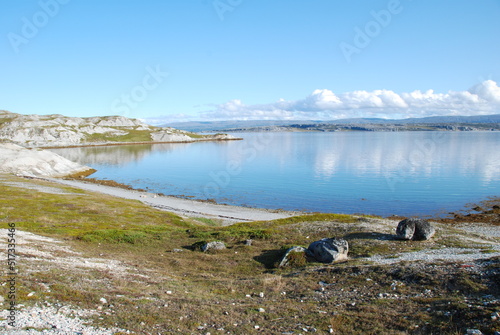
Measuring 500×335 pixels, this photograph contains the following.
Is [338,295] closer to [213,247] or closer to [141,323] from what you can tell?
[141,323]

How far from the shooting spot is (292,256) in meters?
28.9

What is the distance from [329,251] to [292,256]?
10.0 ft

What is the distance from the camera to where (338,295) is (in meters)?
20.2

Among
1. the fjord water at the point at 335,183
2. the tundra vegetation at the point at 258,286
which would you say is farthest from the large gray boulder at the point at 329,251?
the fjord water at the point at 335,183

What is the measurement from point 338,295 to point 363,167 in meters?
111

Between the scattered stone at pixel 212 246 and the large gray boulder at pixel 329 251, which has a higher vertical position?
the large gray boulder at pixel 329 251

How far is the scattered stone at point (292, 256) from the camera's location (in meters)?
28.2

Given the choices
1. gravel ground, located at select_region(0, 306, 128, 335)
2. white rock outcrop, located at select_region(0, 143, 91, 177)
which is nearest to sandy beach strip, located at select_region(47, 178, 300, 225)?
gravel ground, located at select_region(0, 306, 128, 335)

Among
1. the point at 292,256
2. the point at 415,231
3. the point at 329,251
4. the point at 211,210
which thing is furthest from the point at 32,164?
the point at 415,231

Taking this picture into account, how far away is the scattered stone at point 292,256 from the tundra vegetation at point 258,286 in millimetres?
570

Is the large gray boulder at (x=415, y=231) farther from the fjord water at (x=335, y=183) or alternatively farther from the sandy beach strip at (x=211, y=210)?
the fjord water at (x=335, y=183)

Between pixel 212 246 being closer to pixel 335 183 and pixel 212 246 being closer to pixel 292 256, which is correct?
pixel 292 256

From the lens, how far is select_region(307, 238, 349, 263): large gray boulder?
93.5 ft

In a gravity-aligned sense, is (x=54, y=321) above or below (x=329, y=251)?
above
